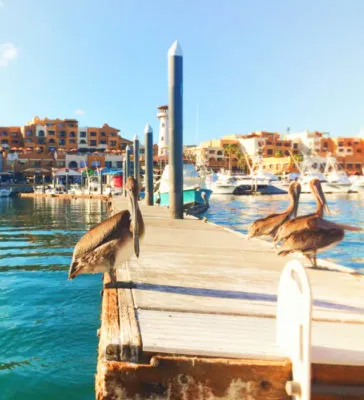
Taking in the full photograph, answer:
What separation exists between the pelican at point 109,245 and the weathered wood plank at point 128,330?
37 centimetres

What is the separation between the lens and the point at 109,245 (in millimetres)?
4359

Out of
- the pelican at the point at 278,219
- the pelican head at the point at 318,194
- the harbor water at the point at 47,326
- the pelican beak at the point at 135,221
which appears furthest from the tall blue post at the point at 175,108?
the pelican beak at the point at 135,221

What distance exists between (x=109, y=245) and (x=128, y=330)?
1.54 meters

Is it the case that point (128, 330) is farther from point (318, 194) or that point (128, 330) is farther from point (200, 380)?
point (318, 194)

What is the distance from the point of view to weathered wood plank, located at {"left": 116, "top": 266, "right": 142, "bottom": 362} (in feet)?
8.71

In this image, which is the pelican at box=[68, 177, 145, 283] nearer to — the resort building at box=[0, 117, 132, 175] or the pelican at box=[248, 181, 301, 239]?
the pelican at box=[248, 181, 301, 239]

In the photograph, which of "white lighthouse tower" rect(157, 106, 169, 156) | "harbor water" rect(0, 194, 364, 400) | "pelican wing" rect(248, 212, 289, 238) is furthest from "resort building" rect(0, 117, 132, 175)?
"pelican wing" rect(248, 212, 289, 238)

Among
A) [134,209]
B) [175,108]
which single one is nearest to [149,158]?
[175,108]

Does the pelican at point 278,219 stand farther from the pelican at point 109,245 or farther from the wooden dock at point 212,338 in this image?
the pelican at point 109,245

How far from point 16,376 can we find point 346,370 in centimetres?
336

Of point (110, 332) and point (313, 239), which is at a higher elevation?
point (313, 239)

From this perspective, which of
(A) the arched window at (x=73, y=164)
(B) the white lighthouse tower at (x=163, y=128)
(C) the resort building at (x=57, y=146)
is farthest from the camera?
(A) the arched window at (x=73, y=164)

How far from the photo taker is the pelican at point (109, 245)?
4.36m

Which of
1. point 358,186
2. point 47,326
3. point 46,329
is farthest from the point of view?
point 358,186
